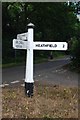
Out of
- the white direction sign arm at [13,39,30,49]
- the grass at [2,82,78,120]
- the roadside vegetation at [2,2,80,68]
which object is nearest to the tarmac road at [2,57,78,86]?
the white direction sign arm at [13,39,30,49]

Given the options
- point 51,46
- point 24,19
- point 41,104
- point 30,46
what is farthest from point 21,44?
point 24,19

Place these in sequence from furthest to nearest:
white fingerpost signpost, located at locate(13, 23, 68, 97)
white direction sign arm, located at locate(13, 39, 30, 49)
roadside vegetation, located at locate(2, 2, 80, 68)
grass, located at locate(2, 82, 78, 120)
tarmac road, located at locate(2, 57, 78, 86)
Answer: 1. roadside vegetation, located at locate(2, 2, 80, 68)
2. tarmac road, located at locate(2, 57, 78, 86)
3. white direction sign arm, located at locate(13, 39, 30, 49)
4. white fingerpost signpost, located at locate(13, 23, 68, 97)
5. grass, located at locate(2, 82, 78, 120)

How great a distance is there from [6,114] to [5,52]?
27.3 meters

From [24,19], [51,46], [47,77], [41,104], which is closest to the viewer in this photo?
[41,104]

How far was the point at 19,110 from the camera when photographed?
654 centimetres

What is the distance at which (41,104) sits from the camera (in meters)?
7.07

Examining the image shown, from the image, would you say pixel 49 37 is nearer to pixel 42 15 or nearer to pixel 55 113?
pixel 42 15

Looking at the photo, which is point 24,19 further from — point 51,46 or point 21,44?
point 51,46

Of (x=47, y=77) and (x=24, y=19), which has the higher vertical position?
(x=24, y=19)

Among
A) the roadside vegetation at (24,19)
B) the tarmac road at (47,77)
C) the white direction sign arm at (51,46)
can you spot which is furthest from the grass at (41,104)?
the roadside vegetation at (24,19)

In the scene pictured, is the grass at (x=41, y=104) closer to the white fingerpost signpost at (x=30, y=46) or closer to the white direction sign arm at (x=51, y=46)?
the white fingerpost signpost at (x=30, y=46)

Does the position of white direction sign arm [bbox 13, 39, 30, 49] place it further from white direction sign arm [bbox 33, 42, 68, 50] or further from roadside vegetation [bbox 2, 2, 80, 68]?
roadside vegetation [bbox 2, 2, 80, 68]

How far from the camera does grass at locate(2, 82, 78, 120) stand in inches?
249

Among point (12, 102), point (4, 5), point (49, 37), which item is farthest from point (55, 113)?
point (49, 37)
